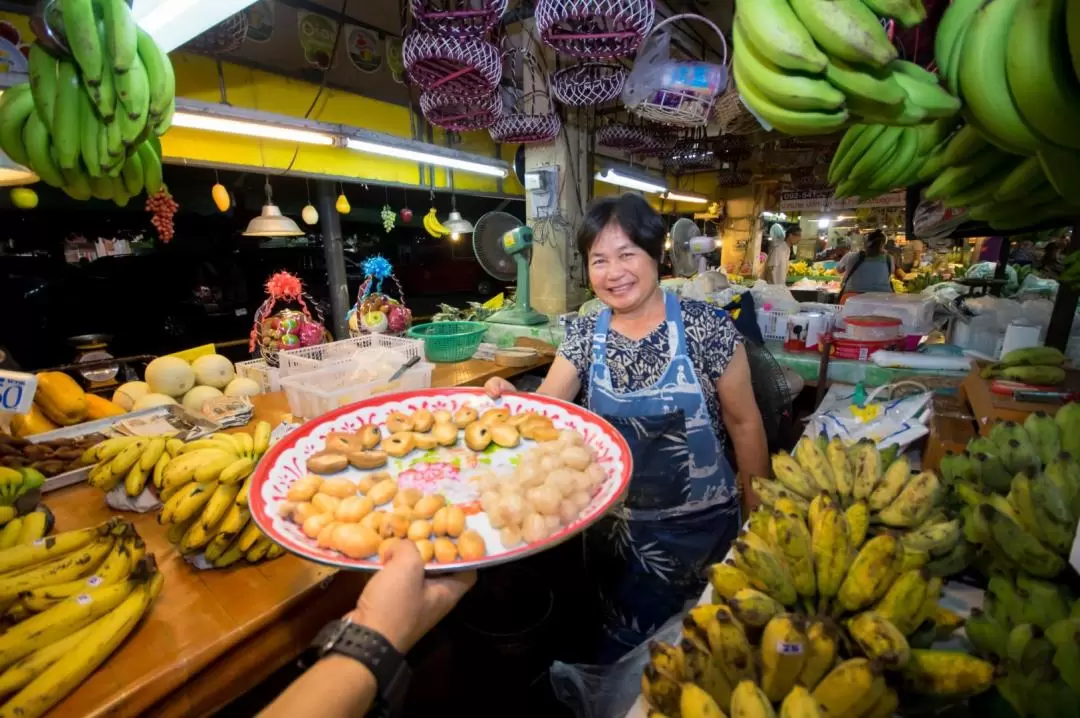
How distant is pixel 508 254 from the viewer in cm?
426

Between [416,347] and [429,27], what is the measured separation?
1867 millimetres

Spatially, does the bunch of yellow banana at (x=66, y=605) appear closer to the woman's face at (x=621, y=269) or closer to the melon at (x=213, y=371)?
the woman's face at (x=621, y=269)

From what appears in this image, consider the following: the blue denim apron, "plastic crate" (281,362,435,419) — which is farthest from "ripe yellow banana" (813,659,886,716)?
"plastic crate" (281,362,435,419)

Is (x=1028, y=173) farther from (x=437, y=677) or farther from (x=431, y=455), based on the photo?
(x=437, y=677)

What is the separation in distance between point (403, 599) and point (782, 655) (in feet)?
2.14

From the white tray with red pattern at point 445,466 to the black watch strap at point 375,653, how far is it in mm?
108

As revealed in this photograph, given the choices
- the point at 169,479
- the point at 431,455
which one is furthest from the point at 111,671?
the point at 431,455

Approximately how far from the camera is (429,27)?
8.68ft

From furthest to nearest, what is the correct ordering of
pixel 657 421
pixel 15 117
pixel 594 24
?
pixel 594 24 < pixel 657 421 < pixel 15 117

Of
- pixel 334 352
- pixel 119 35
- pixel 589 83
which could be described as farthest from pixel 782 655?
pixel 589 83

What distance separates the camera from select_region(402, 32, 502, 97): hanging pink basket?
2.63 m

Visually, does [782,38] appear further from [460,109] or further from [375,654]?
[460,109]

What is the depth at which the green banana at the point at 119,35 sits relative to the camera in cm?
119

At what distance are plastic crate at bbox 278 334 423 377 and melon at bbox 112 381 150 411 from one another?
717 millimetres
